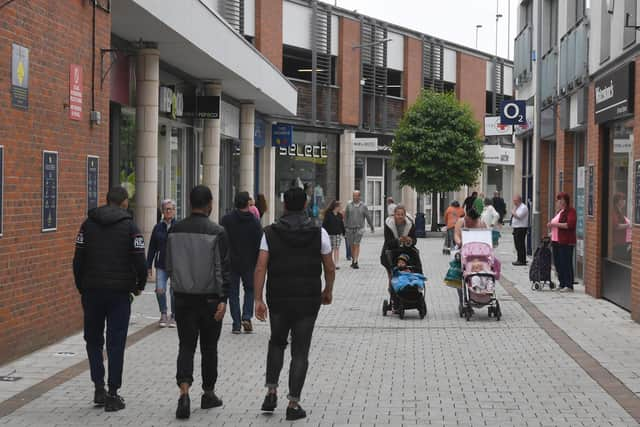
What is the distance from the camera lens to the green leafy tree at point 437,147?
134ft

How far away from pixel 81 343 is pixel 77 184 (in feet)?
6.05

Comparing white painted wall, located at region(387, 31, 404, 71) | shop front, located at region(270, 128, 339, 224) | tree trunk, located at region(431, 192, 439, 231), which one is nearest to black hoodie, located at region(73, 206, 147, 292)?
shop front, located at region(270, 128, 339, 224)

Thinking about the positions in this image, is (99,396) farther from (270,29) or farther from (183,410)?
(270,29)

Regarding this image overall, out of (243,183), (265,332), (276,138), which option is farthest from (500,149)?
(265,332)

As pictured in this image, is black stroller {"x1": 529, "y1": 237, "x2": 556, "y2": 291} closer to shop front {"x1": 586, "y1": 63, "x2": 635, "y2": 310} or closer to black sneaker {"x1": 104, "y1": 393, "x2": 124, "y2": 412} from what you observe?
shop front {"x1": 586, "y1": 63, "x2": 635, "y2": 310}

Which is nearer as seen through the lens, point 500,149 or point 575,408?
point 575,408

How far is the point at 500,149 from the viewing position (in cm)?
5897

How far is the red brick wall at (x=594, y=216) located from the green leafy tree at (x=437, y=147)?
22957 mm

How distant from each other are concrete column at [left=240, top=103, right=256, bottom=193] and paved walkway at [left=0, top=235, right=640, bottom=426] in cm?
1597

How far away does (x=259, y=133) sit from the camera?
35562 mm

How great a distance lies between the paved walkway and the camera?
307 inches

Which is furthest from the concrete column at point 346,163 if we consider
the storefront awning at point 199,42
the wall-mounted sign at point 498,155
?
the wall-mounted sign at point 498,155

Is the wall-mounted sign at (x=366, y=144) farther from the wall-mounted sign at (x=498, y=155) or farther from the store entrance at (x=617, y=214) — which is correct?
the store entrance at (x=617, y=214)

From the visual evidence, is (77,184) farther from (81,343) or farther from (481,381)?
(481,381)
